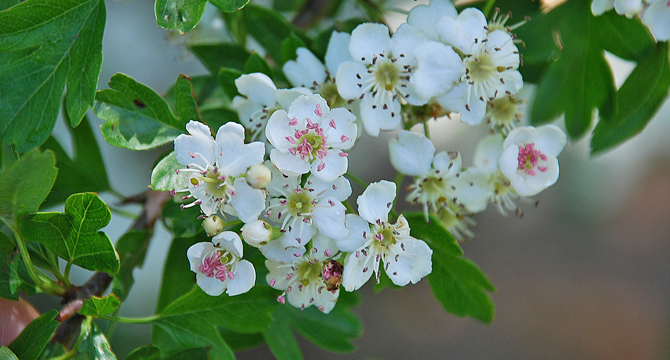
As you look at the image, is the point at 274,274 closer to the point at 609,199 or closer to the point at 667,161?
the point at 609,199

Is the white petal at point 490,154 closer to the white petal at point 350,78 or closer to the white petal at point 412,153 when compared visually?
the white petal at point 412,153

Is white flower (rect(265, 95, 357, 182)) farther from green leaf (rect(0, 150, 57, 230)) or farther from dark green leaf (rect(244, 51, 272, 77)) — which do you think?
green leaf (rect(0, 150, 57, 230))

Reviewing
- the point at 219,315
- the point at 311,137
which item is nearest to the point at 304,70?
the point at 311,137

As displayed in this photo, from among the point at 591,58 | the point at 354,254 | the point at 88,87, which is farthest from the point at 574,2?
the point at 88,87

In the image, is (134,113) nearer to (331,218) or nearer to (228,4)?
(228,4)

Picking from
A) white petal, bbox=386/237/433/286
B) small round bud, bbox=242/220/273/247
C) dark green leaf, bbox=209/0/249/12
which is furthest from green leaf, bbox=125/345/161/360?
dark green leaf, bbox=209/0/249/12

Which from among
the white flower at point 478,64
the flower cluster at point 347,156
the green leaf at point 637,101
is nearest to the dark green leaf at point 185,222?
the flower cluster at point 347,156
